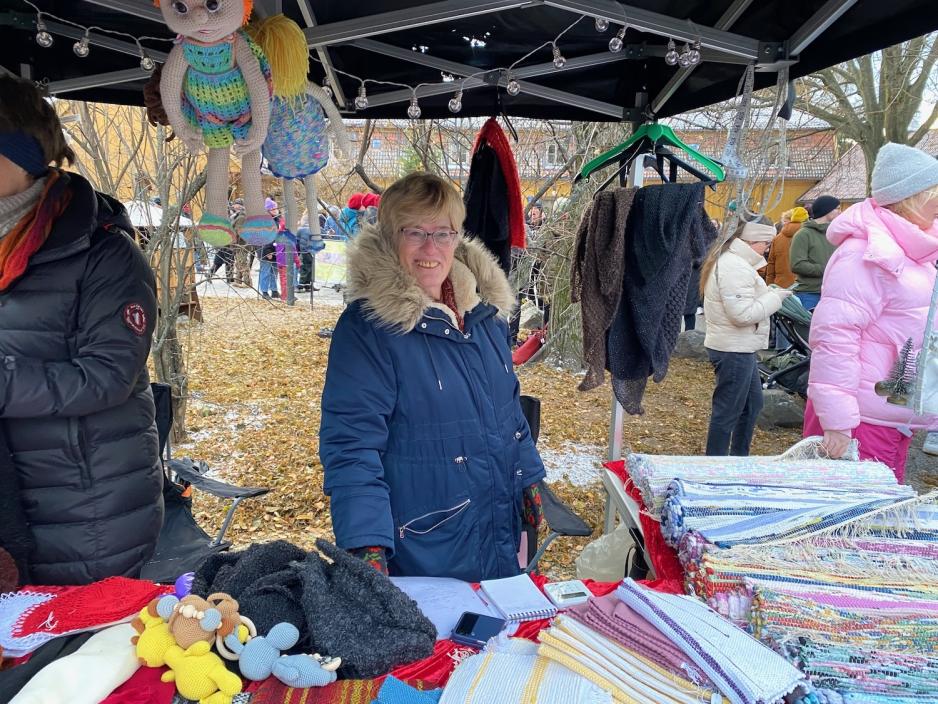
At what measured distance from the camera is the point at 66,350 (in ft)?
5.00

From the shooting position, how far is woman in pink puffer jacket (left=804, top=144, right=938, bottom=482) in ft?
6.77

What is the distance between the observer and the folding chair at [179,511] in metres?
2.26

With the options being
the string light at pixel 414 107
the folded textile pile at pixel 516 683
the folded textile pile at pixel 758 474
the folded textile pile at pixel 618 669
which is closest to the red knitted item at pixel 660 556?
the folded textile pile at pixel 758 474

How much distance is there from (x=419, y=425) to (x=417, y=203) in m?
0.68

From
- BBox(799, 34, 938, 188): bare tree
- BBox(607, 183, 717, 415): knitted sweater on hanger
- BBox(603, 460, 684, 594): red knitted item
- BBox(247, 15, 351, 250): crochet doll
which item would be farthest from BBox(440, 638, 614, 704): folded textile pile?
BBox(799, 34, 938, 188): bare tree

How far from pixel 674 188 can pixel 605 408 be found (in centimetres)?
435

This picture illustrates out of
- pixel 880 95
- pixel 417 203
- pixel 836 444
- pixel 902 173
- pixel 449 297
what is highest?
pixel 880 95

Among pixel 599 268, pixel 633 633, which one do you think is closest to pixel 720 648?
pixel 633 633

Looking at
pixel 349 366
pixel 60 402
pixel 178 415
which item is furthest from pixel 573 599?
pixel 178 415

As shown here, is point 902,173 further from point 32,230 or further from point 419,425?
point 32,230

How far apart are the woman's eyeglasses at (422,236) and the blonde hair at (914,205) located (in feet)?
5.64

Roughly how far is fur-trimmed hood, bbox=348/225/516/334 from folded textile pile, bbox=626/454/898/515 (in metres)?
0.71

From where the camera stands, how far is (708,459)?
177 cm

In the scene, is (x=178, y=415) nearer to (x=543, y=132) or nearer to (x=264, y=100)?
(x=264, y=100)
